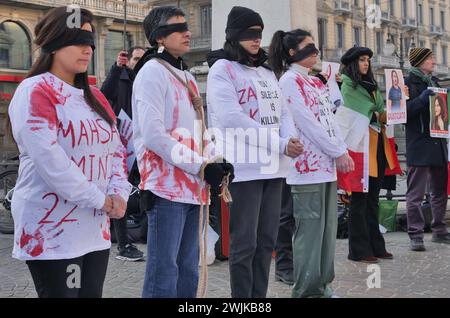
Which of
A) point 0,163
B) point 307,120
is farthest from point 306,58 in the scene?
point 0,163

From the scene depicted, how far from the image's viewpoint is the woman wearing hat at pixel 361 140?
236 inches

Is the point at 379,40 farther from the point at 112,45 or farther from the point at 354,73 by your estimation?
the point at 354,73

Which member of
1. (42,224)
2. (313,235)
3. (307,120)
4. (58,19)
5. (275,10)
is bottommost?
(313,235)

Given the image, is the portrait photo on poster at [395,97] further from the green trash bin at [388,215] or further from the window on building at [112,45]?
the window on building at [112,45]

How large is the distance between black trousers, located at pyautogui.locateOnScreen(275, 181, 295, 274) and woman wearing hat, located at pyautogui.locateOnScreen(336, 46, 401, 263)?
645 millimetres

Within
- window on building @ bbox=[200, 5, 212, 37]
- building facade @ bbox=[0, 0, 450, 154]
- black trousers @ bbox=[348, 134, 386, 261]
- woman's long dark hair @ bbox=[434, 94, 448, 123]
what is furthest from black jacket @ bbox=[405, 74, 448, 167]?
window on building @ bbox=[200, 5, 212, 37]

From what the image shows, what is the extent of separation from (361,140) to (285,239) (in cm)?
128

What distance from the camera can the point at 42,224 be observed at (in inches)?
105

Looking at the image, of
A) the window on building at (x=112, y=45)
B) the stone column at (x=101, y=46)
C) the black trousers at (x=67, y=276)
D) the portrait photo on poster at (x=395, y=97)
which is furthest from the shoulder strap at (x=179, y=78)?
the window on building at (x=112, y=45)

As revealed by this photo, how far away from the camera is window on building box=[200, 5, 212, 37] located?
49.4m

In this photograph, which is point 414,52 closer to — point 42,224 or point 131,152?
point 131,152

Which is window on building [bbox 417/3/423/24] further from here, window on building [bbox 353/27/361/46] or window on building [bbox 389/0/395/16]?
window on building [bbox 353/27/361/46]

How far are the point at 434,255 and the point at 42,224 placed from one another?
4.73 metres

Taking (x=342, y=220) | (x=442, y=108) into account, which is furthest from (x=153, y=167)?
(x=442, y=108)
